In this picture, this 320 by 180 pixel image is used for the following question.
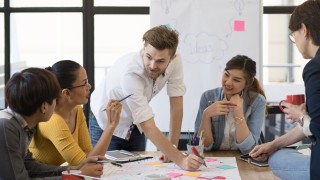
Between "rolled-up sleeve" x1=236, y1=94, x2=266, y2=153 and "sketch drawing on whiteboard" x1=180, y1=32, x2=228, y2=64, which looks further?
"sketch drawing on whiteboard" x1=180, y1=32, x2=228, y2=64

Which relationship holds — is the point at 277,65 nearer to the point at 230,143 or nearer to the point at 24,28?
the point at 230,143

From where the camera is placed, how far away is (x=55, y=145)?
213 cm

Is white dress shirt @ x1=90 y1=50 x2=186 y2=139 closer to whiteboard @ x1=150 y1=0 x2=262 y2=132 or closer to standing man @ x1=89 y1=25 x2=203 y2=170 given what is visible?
standing man @ x1=89 y1=25 x2=203 y2=170

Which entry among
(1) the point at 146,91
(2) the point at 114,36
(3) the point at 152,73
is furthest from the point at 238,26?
(3) the point at 152,73

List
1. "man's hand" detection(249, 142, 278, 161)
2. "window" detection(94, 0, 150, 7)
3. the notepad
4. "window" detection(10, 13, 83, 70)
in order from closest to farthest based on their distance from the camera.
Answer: "man's hand" detection(249, 142, 278, 161) < the notepad < "window" detection(94, 0, 150, 7) < "window" detection(10, 13, 83, 70)

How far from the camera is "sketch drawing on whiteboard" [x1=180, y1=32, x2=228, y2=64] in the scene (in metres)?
4.02

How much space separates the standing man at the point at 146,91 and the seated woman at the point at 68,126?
17 cm

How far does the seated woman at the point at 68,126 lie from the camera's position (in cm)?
213

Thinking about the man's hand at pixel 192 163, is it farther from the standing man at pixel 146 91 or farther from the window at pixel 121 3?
the window at pixel 121 3

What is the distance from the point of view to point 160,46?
2.29 meters

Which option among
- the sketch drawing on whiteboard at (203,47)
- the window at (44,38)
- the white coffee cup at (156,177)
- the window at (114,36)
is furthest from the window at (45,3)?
the white coffee cup at (156,177)

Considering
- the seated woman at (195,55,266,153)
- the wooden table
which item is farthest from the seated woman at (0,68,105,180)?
the seated woman at (195,55,266,153)

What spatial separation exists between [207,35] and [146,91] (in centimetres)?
155

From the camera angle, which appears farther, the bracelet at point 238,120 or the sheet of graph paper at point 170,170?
the bracelet at point 238,120
